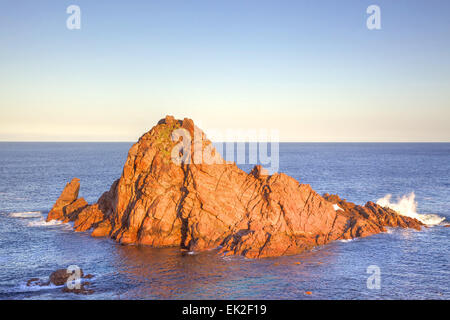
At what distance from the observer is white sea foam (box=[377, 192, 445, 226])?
230 feet

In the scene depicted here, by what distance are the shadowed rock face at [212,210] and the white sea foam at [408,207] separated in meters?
14.6

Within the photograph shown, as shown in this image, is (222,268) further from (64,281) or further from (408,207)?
(408,207)

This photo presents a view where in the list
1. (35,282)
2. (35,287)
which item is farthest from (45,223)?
(35,287)

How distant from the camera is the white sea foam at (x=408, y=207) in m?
70.2

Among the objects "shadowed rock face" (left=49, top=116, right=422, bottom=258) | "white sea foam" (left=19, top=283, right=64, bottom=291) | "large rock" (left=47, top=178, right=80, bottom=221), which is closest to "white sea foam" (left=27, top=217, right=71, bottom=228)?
"large rock" (left=47, top=178, right=80, bottom=221)

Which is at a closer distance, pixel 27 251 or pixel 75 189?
pixel 27 251

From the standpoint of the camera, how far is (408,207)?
80.5 metres

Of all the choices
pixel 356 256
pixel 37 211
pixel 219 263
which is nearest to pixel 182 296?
pixel 219 263

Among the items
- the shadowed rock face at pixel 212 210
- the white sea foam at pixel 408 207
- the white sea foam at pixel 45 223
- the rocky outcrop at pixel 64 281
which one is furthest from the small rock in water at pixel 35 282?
the white sea foam at pixel 408 207

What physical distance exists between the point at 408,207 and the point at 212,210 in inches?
1890

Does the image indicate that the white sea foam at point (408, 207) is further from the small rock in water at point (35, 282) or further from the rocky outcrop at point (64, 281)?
the small rock in water at point (35, 282)

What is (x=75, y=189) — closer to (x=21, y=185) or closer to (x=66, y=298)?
(x=66, y=298)

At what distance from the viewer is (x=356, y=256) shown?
50.0 m

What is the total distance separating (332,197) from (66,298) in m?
46.7
